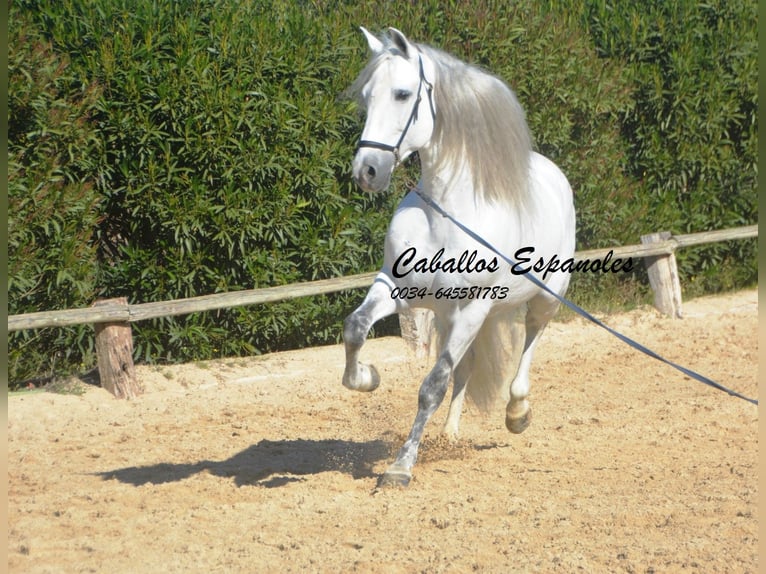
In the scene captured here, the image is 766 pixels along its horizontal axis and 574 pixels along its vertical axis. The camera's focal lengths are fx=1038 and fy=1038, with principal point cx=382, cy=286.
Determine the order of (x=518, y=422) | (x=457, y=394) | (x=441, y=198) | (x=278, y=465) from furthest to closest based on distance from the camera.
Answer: (x=457, y=394) → (x=518, y=422) → (x=278, y=465) → (x=441, y=198)

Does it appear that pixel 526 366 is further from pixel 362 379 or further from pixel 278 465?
pixel 278 465

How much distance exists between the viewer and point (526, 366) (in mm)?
5996

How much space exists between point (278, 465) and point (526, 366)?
5.10ft

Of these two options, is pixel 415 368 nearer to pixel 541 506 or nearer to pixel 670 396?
pixel 670 396

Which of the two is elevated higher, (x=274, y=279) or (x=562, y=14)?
(x=562, y=14)

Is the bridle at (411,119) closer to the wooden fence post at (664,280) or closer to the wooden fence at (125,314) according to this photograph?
the wooden fence at (125,314)

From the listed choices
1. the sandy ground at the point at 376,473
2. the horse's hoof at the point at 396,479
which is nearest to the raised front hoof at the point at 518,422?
the sandy ground at the point at 376,473

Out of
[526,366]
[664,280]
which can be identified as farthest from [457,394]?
[664,280]

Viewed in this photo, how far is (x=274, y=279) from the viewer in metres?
7.86

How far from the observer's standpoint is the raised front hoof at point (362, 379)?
4.91 metres

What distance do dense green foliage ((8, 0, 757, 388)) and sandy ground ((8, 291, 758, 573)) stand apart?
2.14 ft

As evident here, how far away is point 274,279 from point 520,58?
A: 3.00 metres

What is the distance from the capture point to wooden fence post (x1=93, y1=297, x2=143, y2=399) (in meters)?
6.76

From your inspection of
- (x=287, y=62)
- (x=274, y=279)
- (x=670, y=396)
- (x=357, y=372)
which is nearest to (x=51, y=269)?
(x=274, y=279)
